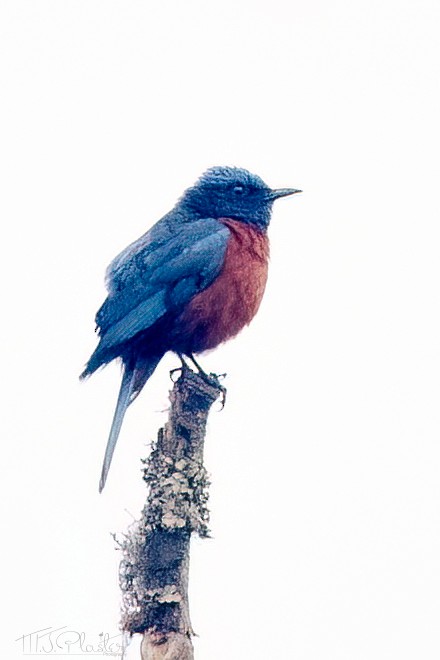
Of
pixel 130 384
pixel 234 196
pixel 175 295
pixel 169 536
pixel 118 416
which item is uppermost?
pixel 234 196

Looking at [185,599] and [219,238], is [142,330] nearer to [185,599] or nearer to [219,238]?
[219,238]

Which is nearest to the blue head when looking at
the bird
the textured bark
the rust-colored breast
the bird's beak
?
the bird's beak

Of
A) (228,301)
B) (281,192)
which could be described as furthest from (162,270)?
(281,192)

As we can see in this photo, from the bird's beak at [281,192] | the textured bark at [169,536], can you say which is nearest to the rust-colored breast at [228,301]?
the bird's beak at [281,192]

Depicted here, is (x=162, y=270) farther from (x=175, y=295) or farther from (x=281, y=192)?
(x=281, y=192)

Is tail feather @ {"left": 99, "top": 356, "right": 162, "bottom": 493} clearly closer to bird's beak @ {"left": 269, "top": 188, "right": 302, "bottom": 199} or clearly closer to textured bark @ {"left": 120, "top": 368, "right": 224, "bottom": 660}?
textured bark @ {"left": 120, "top": 368, "right": 224, "bottom": 660}
